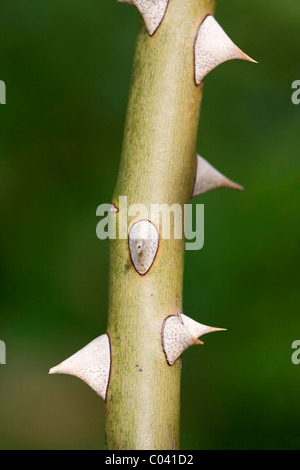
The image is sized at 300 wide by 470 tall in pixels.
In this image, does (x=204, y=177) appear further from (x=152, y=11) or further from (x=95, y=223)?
(x=95, y=223)

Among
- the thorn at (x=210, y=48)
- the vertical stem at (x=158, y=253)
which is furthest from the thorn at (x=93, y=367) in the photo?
the thorn at (x=210, y=48)

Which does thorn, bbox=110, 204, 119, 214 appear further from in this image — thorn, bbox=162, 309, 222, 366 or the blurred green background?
the blurred green background

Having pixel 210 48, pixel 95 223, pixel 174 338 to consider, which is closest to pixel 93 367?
pixel 174 338

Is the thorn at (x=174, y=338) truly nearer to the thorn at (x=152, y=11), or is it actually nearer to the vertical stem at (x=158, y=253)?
the vertical stem at (x=158, y=253)

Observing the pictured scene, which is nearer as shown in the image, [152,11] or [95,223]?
[152,11]

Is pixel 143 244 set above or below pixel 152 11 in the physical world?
below

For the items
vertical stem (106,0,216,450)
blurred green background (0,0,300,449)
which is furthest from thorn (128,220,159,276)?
blurred green background (0,0,300,449)
